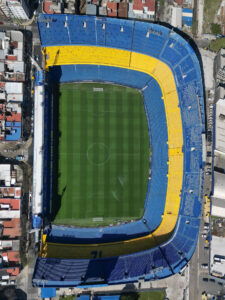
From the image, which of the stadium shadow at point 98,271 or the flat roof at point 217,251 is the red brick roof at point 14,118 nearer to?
the stadium shadow at point 98,271

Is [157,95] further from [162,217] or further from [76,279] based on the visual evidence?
[76,279]

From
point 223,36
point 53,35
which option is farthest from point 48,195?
point 223,36

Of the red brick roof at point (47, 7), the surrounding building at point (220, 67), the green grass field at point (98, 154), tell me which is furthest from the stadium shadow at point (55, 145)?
the surrounding building at point (220, 67)

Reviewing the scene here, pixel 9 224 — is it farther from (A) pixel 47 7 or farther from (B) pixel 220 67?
(B) pixel 220 67

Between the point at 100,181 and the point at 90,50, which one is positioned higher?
the point at 90,50

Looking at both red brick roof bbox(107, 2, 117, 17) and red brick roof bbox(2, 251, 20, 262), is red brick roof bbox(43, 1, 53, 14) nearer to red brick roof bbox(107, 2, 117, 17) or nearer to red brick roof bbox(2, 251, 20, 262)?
red brick roof bbox(107, 2, 117, 17)

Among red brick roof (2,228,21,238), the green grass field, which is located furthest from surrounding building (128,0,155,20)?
red brick roof (2,228,21,238)
